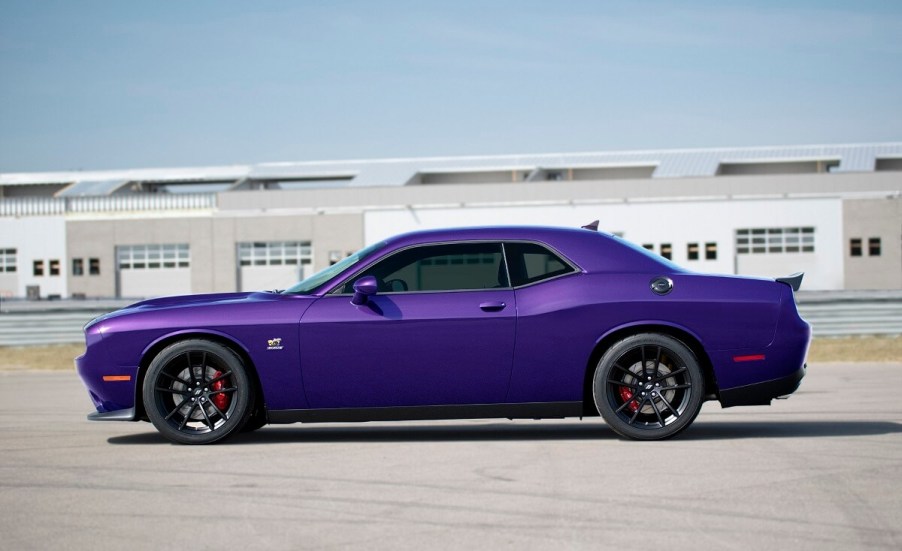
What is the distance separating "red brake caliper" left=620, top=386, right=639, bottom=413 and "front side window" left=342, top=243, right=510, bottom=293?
3.25ft

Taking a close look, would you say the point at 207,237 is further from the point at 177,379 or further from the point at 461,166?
the point at 177,379

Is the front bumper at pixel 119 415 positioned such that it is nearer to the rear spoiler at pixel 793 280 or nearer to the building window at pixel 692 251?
the rear spoiler at pixel 793 280

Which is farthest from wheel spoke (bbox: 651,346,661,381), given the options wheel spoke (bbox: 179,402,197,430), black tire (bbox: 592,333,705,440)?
wheel spoke (bbox: 179,402,197,430)

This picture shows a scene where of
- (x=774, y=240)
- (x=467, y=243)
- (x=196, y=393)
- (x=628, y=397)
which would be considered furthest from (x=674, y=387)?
(x=774, y=240)

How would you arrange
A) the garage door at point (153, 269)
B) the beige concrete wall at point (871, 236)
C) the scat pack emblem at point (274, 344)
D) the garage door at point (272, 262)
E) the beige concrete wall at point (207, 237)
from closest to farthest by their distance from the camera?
the scat pack emblem at point (274, 344) → the beige concrete wall at point (871, 236) → the beige concrete wall at point (207, 237) → the garage door at point (272, 262) → the garage door at point (153, 269)

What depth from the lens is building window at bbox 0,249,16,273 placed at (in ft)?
212

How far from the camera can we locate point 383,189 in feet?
201

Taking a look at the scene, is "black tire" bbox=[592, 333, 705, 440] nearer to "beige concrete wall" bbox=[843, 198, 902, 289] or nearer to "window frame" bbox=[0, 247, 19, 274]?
"beige concrete wall" bbox=[843, 198, 902, 289]

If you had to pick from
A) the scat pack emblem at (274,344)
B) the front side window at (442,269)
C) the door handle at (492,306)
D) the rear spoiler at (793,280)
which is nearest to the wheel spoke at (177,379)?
the scat pack emblem at (274,344)

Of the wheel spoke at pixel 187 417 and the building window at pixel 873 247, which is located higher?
the building window at pixel 873 247

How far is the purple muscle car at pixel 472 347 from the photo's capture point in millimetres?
7535

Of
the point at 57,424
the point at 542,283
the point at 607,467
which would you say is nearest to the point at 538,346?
the point at 542,283

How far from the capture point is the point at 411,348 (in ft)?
24.7

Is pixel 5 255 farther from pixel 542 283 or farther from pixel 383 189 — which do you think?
pixel 542 283
